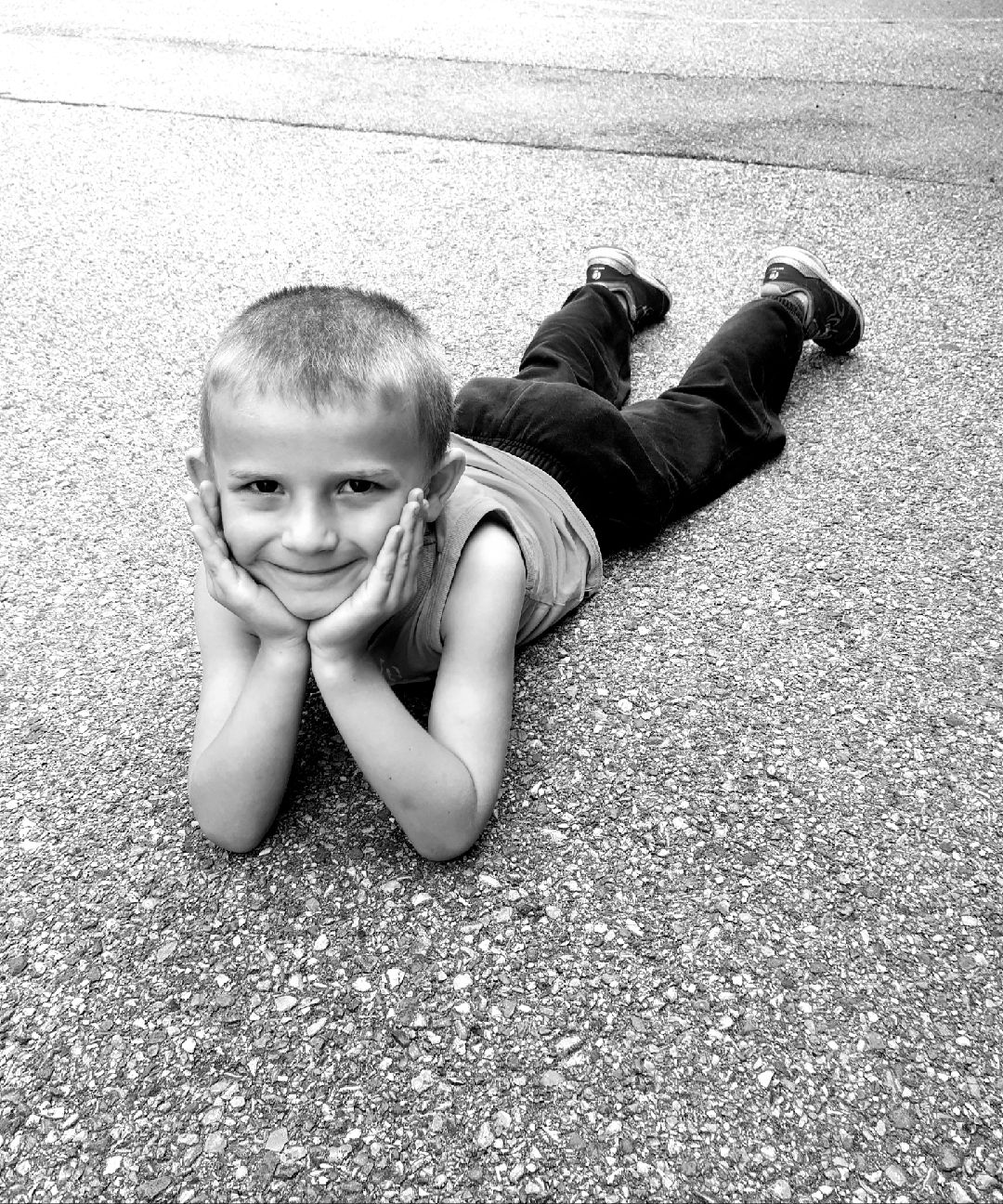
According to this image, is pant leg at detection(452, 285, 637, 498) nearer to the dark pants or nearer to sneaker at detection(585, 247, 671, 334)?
the dark pants

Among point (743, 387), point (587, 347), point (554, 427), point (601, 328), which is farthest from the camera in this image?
point (601, 328)

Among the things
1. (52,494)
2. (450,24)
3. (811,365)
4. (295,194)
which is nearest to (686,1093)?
(52,494)

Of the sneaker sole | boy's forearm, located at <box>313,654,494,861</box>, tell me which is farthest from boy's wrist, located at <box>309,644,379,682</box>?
the sneaker sole

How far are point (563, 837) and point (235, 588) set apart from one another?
0.65 metres

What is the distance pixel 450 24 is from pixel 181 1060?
823cm

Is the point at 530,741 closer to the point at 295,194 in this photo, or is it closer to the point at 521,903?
the point at 521,903

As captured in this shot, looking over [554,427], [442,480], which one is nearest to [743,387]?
[554,427]

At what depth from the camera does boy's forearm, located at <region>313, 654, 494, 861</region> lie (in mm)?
1726

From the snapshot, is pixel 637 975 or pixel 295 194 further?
pixel 295 194

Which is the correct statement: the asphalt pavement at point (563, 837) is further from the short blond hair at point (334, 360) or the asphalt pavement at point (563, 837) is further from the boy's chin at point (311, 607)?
the short blond hair at point (334, 360)

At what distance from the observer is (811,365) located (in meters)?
3.45

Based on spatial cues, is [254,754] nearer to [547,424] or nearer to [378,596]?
[378,596]

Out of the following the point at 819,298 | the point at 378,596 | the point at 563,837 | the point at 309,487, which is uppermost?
the point at 309,487

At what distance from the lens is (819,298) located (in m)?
3.36
